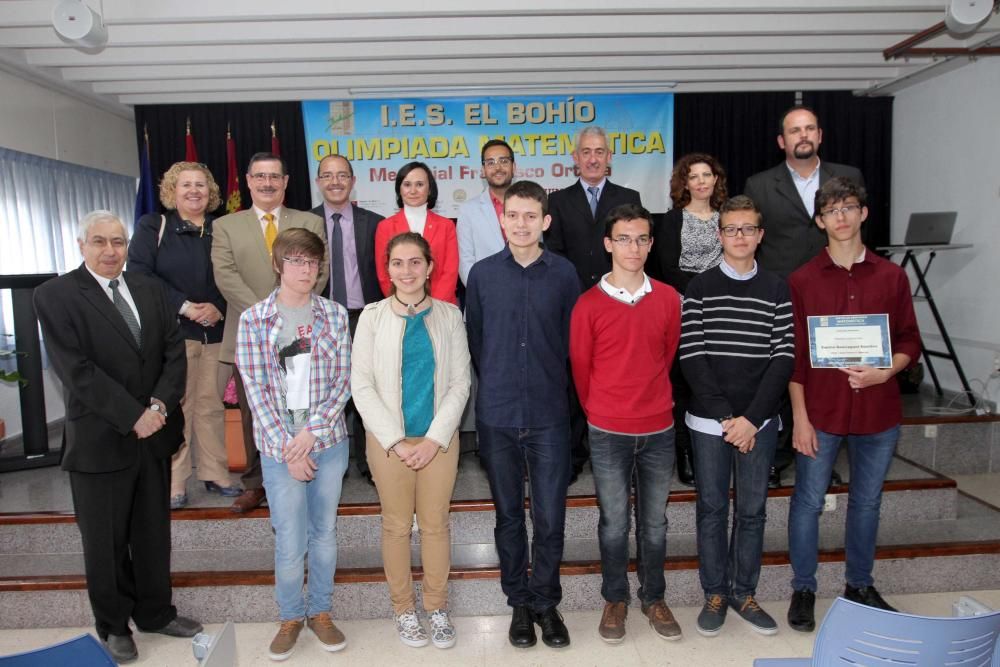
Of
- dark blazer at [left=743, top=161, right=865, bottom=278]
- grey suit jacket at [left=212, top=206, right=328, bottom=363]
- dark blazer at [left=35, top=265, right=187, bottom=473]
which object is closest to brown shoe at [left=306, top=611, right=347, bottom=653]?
dark blazer at [left=35, top=265, right=187, bottom=473]

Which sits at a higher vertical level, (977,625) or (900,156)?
(900,156)

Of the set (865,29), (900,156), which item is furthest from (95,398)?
(900,156)

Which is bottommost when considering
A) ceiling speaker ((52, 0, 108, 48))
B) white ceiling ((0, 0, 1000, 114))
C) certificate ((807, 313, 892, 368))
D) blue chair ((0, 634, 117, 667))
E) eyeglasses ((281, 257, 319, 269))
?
blue chair ((0, 634, 117, 667))

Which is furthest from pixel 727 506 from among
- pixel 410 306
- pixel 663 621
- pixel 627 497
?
pixel 410 306

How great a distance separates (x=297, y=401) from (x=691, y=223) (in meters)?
1.80

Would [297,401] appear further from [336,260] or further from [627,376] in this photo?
[627,376]

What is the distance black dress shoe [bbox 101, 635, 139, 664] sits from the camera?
2529mm

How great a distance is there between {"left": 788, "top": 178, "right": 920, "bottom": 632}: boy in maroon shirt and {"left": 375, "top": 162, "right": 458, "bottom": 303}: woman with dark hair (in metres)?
1.44

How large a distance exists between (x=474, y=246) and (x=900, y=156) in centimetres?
522

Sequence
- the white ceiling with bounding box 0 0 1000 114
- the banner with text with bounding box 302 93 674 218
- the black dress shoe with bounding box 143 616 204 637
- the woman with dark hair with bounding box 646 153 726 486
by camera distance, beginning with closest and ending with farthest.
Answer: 1. the black dress shoe with bounding box 143 616 204 637
2. the woman with dark hair with bounding box 646 153 726 486
3. the white ceiling with bounding box 0 0 1000 114
4. the banner with text with bounding box 302 93 674 218

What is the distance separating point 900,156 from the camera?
6.38m

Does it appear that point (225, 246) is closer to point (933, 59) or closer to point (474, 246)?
point (474, 246)

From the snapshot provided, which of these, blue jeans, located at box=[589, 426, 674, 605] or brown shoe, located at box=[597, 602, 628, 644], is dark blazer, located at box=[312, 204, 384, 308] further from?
brown shoe, located at box=[597, 602, 628, 644]

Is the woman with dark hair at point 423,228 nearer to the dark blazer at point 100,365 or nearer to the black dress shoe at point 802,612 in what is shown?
the dark blazer at point 100,365
